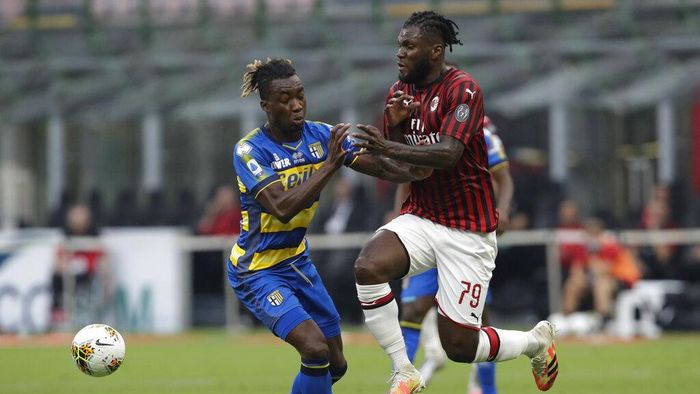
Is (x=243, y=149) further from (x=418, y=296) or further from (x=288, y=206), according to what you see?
(x=418, y=296)

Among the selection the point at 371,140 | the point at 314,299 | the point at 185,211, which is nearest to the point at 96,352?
the point at 314,299

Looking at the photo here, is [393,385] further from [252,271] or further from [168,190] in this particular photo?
[168,190]

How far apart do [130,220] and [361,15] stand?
16.6 ft

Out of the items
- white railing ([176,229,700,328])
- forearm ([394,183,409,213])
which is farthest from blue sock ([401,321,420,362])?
white railing ([176,229,700,328])

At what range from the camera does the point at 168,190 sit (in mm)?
23703

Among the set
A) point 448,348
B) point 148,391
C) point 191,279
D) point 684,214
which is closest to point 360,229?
point 191,279

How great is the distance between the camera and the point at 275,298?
8289 mm

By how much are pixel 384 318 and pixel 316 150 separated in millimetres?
1125

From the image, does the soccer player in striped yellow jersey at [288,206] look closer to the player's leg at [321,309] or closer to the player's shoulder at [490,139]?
the player's leg at [321,309]

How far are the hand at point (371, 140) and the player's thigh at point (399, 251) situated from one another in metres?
0.61

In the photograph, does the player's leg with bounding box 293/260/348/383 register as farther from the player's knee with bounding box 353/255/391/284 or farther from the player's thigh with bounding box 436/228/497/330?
the player's thigh with bounding box 436/228/497/330

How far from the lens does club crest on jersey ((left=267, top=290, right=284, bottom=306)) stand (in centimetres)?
827

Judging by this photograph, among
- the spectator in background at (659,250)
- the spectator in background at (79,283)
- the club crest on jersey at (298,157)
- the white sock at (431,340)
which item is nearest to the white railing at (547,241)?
the spectator in background at (659,250)

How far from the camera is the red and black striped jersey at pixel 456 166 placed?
8.33 metres
